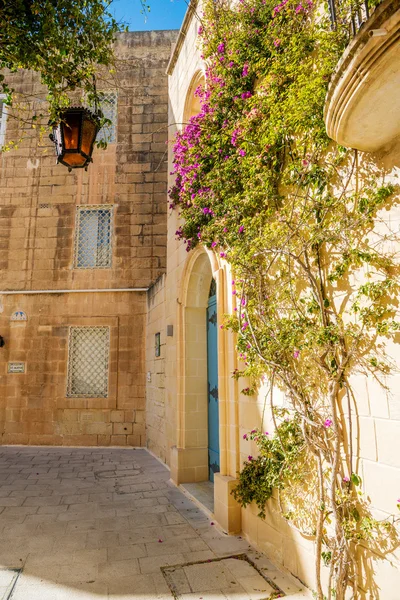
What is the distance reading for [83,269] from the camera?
965 cm

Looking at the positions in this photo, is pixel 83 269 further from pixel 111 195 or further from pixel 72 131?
pixel 72 131

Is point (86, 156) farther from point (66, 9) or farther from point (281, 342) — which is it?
point (281, 342)

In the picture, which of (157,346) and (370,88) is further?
(157,346)

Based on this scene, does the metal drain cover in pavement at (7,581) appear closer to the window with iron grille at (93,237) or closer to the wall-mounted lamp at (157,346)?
the wall-mounted lamp at (157,346)

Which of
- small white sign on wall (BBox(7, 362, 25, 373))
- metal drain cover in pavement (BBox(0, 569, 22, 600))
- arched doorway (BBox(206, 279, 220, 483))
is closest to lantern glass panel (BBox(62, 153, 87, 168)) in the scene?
arched doorway (BBox(206, 279, 220, 483))

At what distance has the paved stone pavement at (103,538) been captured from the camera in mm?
2852

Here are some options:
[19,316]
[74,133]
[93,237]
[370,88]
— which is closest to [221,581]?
[370,88]

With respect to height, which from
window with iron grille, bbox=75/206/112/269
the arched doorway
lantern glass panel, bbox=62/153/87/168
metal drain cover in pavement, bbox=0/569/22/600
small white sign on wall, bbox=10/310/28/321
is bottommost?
metal drain cover in pavement, bbox=0/569/22/600

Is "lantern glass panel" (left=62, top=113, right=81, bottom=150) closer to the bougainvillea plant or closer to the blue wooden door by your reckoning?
the bougainvillea plant

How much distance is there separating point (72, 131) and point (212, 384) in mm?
3546

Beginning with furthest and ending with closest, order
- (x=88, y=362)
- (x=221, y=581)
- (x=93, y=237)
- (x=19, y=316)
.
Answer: (x=93, y=237) → (x=19, y=316) → (x=88, y=362) → (x=221, y=581)

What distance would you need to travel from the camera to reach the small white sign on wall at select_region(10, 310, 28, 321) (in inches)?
376

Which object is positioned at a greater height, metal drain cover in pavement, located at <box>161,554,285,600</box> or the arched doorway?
the arched doorway

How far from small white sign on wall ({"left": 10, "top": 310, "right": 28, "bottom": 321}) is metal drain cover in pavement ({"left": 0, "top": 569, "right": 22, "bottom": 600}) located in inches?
282
